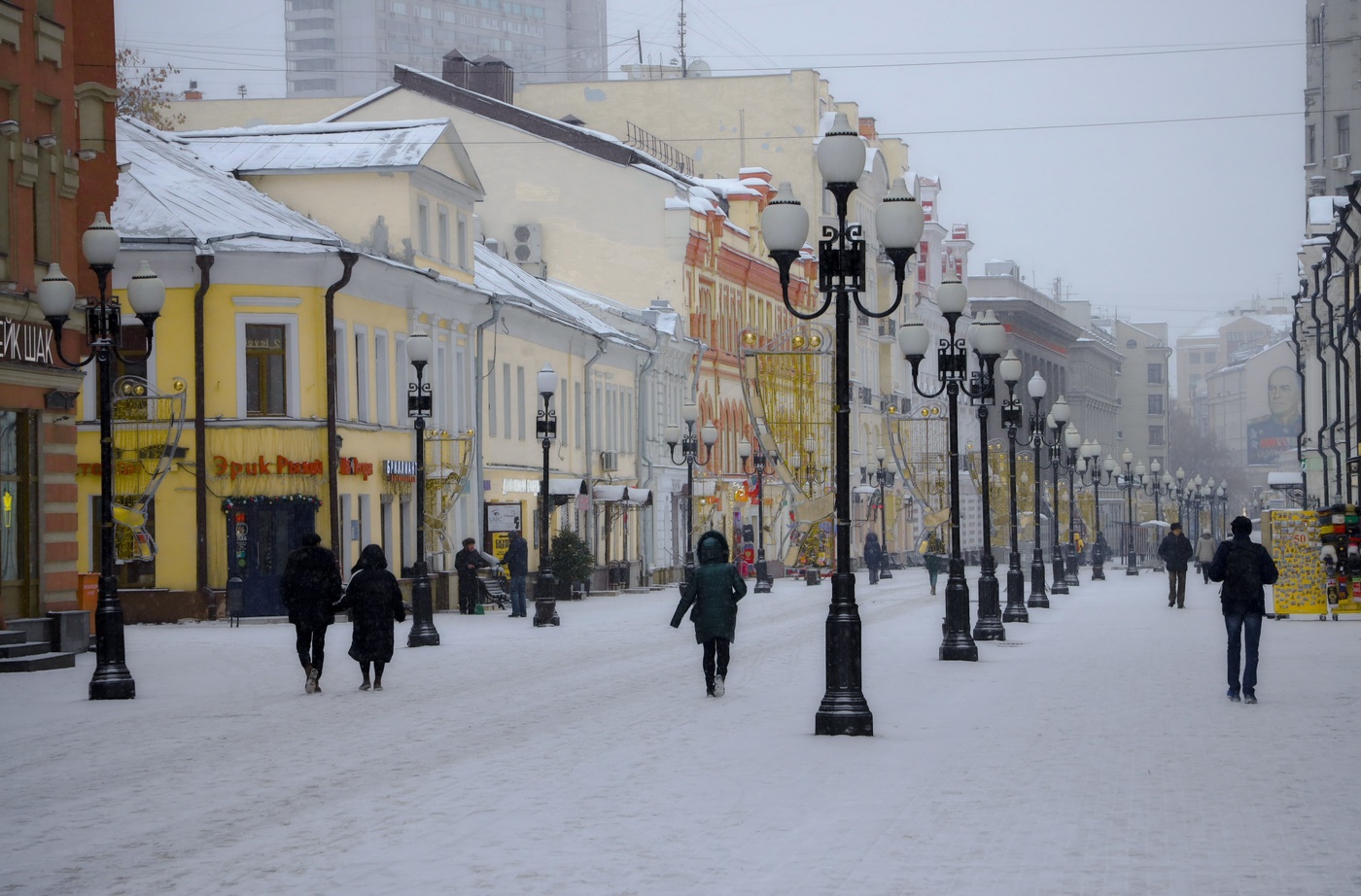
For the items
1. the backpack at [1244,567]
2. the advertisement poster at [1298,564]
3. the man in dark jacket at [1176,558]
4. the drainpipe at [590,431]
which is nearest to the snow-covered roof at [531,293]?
the drainpipe at [590,431]

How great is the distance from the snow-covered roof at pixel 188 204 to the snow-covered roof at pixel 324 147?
3.45 ft

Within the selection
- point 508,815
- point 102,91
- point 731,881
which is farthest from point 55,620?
point 731,881

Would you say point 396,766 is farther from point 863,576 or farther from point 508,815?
point 863,576

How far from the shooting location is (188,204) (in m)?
37.9

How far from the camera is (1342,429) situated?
57.8 meters

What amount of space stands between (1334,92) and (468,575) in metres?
43.4

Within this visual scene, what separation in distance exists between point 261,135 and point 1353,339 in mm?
24279

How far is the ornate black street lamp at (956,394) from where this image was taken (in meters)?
24.3

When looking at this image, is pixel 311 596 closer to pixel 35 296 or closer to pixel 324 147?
pixel 35 296

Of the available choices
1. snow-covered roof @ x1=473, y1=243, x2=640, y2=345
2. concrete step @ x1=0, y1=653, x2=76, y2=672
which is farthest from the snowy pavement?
snow-covered roof @ x1=473, y1=243, x2=640, y2=345

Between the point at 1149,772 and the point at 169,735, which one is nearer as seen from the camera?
the point at 1149,772

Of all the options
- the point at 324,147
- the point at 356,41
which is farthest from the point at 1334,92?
the point at 356,41

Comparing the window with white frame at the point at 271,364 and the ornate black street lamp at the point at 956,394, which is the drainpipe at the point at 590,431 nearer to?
the window with white frame at the point at 271,364

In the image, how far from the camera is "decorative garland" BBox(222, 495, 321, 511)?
36156mm
